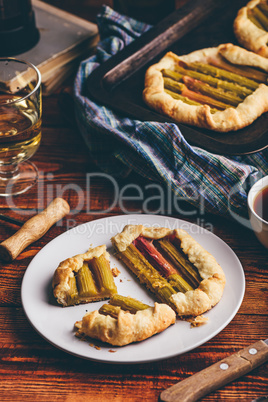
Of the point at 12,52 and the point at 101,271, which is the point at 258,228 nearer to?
the point at 101,271

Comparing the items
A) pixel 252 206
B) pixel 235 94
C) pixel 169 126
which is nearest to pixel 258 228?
pixel 252 206

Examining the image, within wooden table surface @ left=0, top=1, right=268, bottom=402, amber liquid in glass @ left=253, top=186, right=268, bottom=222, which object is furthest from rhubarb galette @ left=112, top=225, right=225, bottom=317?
amber liquid in glass @ left=253, top=186, right=268, bottom=222

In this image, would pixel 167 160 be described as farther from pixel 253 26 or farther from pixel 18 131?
pixel 253 26

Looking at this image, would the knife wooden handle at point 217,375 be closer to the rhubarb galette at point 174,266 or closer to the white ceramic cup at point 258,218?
the rhubarb galette at point 174,266

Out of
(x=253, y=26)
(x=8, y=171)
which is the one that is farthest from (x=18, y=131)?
(x=253, y=26)

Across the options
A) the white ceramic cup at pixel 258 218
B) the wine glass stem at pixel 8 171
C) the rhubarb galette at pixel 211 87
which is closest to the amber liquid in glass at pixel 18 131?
the wine glass stem at pixel 8 171
